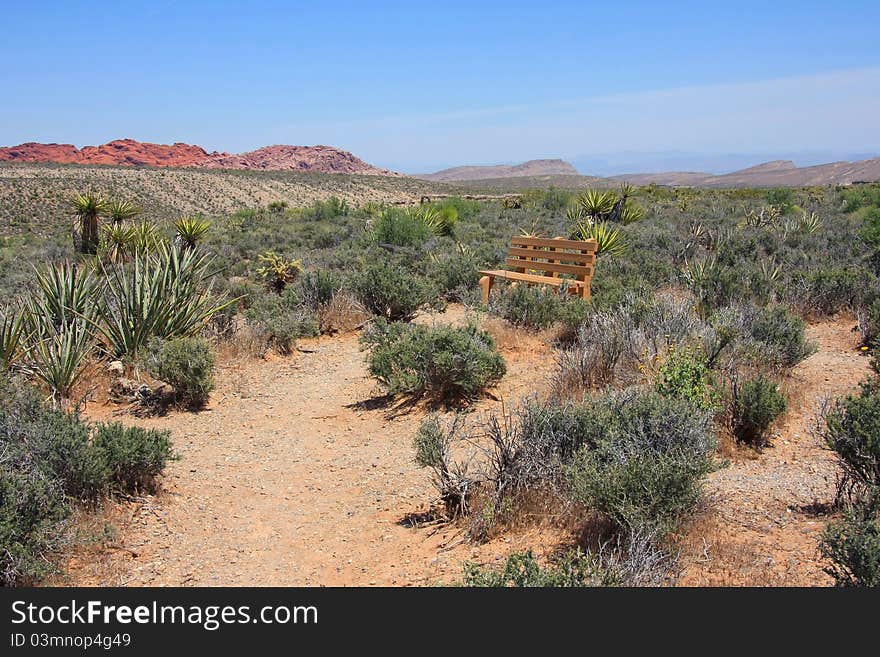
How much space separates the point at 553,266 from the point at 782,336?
3961 mm

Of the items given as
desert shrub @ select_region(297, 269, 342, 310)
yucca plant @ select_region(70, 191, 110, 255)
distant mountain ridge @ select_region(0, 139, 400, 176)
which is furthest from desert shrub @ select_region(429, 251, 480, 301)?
distant mountain ridge @ select_region(0, 139, 400, 176)

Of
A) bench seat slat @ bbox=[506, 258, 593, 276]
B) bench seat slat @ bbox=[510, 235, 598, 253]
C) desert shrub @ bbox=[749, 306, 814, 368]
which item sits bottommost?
desert shrub @ bbox=[749, 306, 814, 368]

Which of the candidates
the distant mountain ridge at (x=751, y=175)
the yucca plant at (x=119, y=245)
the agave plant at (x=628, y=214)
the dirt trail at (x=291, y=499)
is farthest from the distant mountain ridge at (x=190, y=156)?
the dirt trail at (x=291, y=499)

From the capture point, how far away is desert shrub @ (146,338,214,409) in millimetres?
6930

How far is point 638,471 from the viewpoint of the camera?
3.60m

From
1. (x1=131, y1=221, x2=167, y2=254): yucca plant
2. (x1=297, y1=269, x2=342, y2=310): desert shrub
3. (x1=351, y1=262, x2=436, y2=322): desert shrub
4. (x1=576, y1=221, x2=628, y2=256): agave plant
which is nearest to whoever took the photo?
(x1=351, y1=262, x2=436, y2=322): desert shrub

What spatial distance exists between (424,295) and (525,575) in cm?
774

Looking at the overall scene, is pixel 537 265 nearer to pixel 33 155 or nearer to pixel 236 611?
pixel 236 611

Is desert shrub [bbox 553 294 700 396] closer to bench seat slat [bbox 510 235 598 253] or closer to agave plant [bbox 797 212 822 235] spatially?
bench seat slat [bbox 510 235 598 253]

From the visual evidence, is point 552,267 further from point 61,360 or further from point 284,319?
point 61,360

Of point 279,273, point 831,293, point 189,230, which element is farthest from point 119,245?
point 831,293

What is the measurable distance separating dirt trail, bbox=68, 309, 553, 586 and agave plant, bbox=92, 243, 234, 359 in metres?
0.92

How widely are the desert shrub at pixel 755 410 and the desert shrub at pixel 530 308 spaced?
3.51 meters

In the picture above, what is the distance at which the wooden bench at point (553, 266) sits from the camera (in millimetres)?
9742
